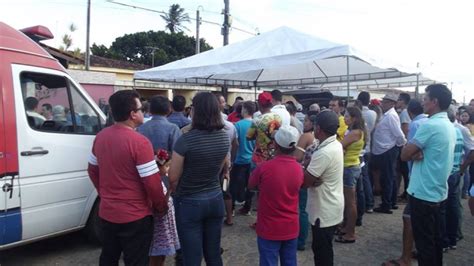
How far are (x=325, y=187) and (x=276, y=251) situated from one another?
0.70 m

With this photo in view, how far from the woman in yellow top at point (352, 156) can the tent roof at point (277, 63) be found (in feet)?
4.38

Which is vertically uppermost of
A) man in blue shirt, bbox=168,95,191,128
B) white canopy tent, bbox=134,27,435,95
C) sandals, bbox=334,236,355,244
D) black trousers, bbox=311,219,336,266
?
white canopy tent, bbox=134,27,435,95

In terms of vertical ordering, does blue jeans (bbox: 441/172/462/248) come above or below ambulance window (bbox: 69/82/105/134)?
below

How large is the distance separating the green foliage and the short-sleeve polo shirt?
139ft

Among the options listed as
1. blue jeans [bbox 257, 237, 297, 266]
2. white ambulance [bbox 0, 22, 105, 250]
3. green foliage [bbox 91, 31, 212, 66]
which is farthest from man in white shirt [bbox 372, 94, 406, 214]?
green foliage [bbox 91, 31, 212, 66]

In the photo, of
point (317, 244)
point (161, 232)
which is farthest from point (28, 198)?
point (317, 244)

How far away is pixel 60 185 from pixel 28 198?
13.6 inches

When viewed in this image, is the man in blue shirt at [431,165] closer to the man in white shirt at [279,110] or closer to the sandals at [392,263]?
the sandals at [392,263]

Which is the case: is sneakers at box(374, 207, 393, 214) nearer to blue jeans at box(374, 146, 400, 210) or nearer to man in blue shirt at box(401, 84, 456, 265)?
blue jeans at box(374, 146, 400, 210)

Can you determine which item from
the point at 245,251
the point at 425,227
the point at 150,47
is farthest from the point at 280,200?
the point at 150,47

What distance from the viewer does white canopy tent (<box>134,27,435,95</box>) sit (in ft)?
20.7

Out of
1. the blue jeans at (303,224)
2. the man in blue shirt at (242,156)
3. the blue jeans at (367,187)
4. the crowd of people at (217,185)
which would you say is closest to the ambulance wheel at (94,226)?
the crowd of people at (217,185)

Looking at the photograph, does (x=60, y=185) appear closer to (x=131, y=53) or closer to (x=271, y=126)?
(x=271, y=126)

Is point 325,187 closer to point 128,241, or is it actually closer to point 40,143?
point 128,241
